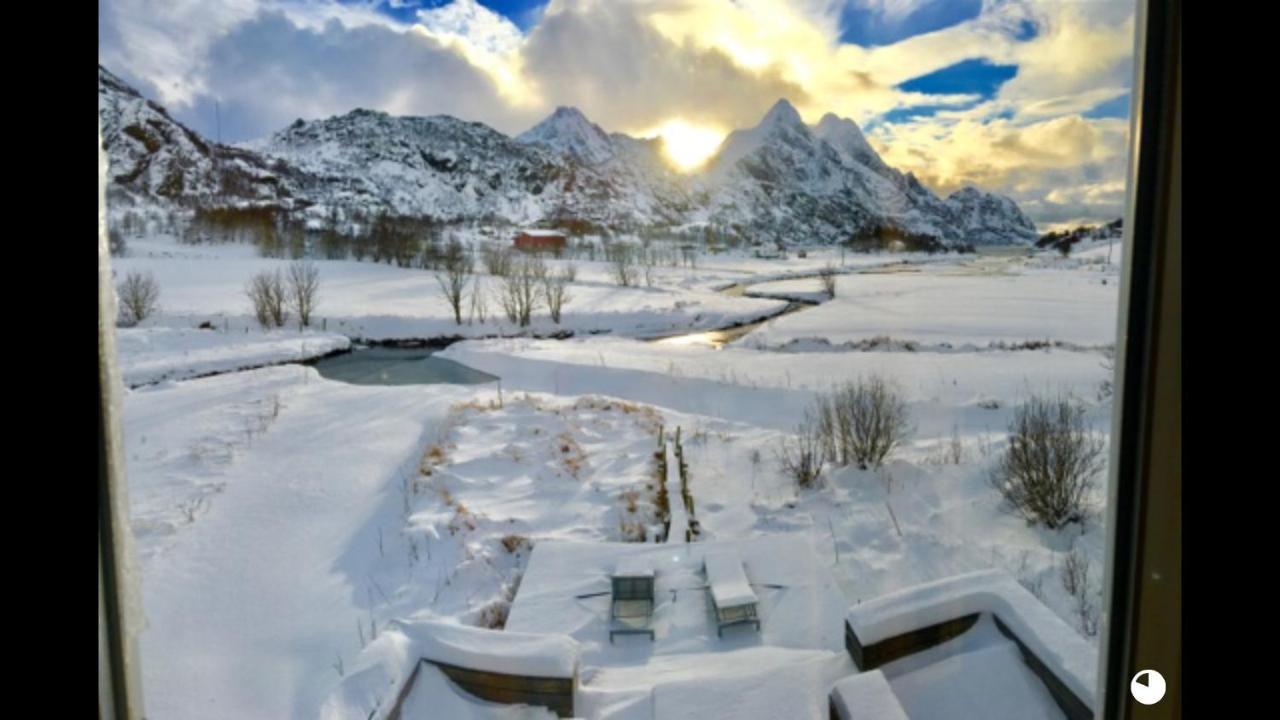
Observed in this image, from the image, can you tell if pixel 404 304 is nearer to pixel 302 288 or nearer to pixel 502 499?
pixel 302 288

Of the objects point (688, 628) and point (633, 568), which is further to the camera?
point (633, 568)

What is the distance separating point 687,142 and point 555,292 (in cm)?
687

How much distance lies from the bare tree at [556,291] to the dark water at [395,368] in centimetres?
171

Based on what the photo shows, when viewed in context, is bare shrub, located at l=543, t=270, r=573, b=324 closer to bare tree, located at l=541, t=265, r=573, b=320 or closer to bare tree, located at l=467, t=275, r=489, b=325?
bare tree, located at l=541, t=265, r=573, b=320

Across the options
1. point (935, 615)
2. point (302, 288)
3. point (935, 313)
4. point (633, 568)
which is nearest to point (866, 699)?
point (935, 615)

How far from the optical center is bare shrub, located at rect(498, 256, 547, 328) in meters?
8.27

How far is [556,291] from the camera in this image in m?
8.55

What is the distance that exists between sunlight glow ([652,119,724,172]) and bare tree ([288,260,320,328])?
6.65 metres

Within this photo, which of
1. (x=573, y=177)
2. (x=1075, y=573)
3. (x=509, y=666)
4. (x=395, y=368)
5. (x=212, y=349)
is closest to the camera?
(x=509, y=666)

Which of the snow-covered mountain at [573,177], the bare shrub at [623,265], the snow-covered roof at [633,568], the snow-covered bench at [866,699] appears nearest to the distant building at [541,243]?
the bare shrub at [623,265]
